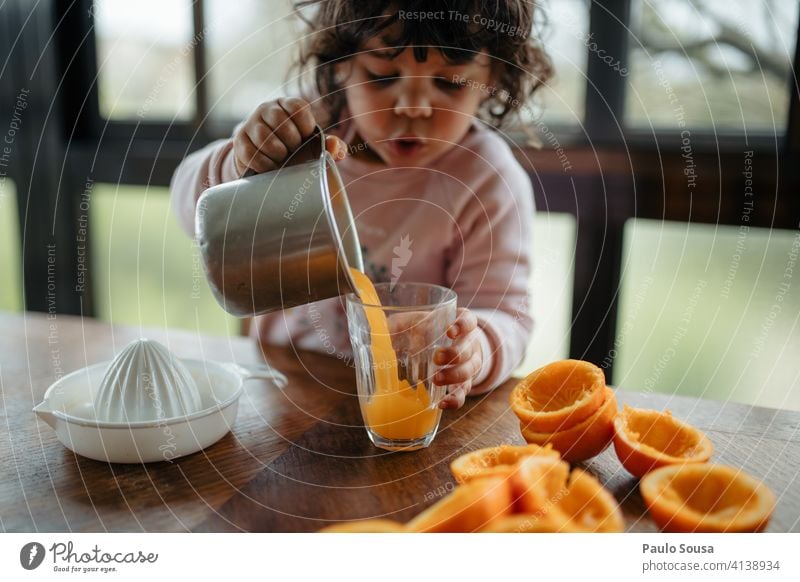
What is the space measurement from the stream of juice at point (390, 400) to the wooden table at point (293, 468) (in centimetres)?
1

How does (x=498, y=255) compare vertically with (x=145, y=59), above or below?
below

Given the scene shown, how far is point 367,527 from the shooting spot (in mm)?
326

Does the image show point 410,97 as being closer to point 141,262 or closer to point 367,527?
point 367,527

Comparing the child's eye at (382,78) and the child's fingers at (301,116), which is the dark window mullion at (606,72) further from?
the child's fingers at (301,116)

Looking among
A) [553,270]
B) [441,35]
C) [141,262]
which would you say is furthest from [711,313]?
[141,262]

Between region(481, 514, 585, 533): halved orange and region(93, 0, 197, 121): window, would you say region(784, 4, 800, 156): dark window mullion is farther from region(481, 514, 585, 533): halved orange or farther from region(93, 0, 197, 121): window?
region(93, 0, 197, 121): window

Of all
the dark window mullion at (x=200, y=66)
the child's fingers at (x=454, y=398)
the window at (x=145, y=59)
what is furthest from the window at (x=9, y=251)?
the child's fingers at (x=454, y=398)

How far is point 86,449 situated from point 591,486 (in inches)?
9.8

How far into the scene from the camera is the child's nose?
0.53 m

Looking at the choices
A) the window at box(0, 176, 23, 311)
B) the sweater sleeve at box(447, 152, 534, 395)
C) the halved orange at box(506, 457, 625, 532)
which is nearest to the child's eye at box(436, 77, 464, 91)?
→ the sweater sleeve at box(447, 152, 534, 395)

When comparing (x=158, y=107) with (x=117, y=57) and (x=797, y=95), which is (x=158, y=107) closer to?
(x=117, y=57)

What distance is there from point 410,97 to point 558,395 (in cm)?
26

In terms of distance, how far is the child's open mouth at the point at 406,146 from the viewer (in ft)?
1.95
